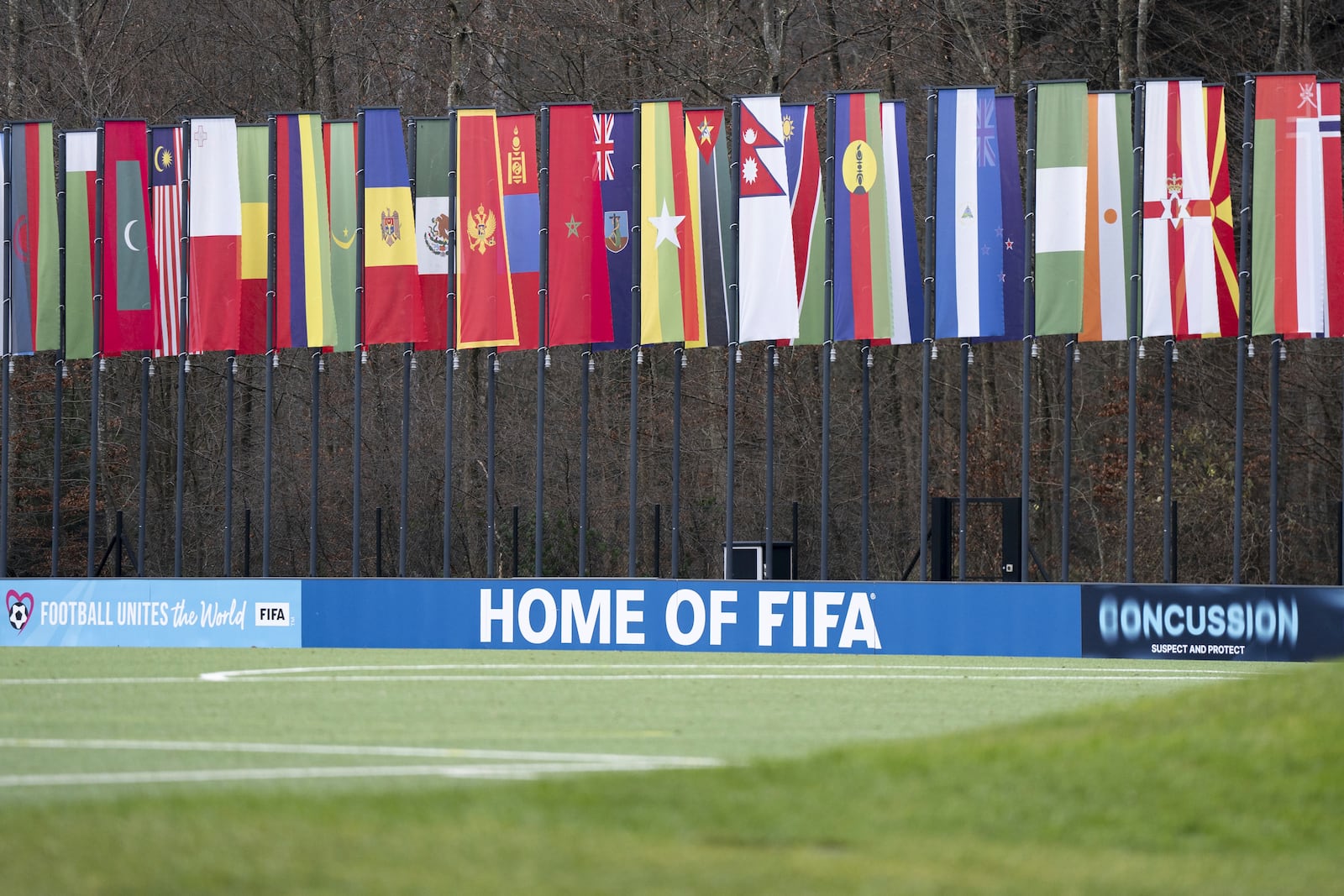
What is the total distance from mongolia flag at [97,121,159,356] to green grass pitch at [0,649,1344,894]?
51.0ft

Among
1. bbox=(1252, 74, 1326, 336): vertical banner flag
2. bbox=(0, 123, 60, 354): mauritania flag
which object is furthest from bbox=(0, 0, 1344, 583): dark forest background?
bbox=(0, 123, 60, 354): mauritania flag

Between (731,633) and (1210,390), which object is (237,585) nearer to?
(731,633)

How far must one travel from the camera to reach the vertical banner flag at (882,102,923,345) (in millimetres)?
27203

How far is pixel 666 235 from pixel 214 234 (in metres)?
7.34

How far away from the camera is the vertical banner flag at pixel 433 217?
95.1 ft

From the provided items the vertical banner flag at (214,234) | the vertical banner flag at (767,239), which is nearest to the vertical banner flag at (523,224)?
the vertical banner flag at (767,239)

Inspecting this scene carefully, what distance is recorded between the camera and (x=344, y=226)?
29219mm

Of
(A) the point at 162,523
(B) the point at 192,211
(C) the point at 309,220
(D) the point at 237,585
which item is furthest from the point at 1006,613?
(A) the point at 162,523

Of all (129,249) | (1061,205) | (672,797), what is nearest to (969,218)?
(1061,205)

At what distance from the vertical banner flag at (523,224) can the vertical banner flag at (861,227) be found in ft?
15.0

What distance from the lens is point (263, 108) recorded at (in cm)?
Answer: 4800

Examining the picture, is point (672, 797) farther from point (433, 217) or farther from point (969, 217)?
point (433, 217)

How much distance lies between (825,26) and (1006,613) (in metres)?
21.7

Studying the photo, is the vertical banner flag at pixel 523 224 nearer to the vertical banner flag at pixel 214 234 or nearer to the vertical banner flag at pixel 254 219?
the vertical banner flag at pixel 254 219
